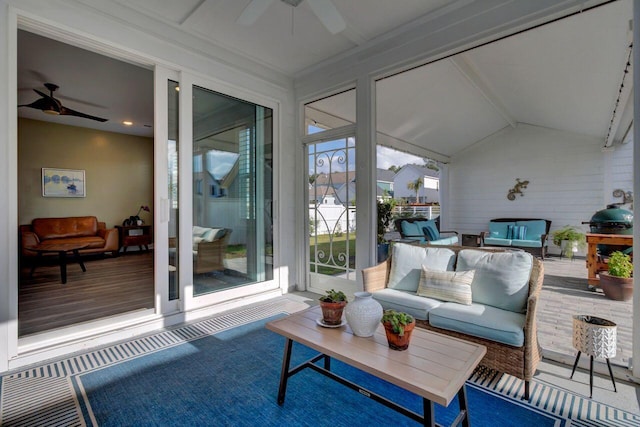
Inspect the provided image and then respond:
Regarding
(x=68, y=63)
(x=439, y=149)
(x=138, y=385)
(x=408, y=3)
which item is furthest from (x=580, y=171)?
(x=68, y=63)

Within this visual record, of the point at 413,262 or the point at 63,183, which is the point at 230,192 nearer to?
the point at 413,262

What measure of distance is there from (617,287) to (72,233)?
897 centimetres

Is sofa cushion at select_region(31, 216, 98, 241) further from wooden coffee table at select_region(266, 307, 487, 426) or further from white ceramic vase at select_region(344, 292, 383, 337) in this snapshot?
white ceramic vase at select_region(344, 292, 383, 337)

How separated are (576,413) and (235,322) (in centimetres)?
279

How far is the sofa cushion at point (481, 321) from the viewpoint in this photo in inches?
79.0

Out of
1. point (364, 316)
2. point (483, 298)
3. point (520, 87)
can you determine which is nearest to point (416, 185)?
point (520, 87)

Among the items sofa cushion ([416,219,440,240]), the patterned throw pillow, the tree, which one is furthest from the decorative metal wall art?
the patterned throw pillow

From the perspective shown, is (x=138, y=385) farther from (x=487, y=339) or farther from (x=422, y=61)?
(x=422, y=61)

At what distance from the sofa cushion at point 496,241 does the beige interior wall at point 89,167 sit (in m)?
8.31

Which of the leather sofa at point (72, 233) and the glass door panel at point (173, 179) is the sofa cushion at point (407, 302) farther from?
the leather sofa at point (72, 233)

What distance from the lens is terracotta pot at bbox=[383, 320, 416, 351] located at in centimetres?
163

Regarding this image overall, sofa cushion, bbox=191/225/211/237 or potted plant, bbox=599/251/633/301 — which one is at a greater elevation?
sofa cushion, bbox=191/225/211/237

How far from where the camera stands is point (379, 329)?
194 centimetres

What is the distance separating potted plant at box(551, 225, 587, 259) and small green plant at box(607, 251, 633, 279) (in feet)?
10.8
